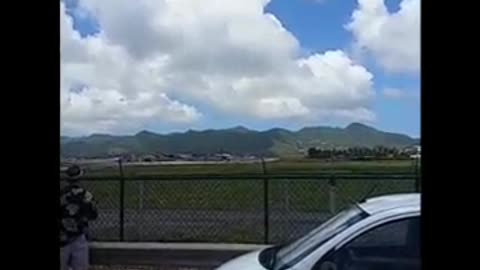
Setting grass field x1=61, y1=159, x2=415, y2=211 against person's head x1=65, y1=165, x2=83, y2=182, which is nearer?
person's head x1=65, y1=165, x2=83, y2=182

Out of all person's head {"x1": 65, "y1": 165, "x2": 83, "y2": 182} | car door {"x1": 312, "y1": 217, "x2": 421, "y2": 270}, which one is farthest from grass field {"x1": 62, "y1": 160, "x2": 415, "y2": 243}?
person's head {"x1": 65, "y1": 165, "x2": 83, "y2": 182}

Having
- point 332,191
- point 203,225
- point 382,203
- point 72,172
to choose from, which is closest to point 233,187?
point 203,225

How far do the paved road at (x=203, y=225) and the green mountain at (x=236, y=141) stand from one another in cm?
61

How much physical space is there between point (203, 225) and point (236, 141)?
3.73 ft

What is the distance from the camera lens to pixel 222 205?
2.86 meters

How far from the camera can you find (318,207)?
8.13 feet

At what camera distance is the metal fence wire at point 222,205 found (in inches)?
97.0

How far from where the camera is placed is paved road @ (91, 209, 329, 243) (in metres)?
2.72

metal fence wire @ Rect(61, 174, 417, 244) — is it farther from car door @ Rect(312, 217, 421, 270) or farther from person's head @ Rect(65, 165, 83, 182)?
person's head @ Rect(65, 165, 83, 182)

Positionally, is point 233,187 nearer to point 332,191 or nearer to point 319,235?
point 332,191

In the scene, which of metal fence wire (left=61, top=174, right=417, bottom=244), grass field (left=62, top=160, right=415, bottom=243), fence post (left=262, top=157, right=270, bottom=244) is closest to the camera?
grass field (left=62, top=160, right=415, bottom=243)
